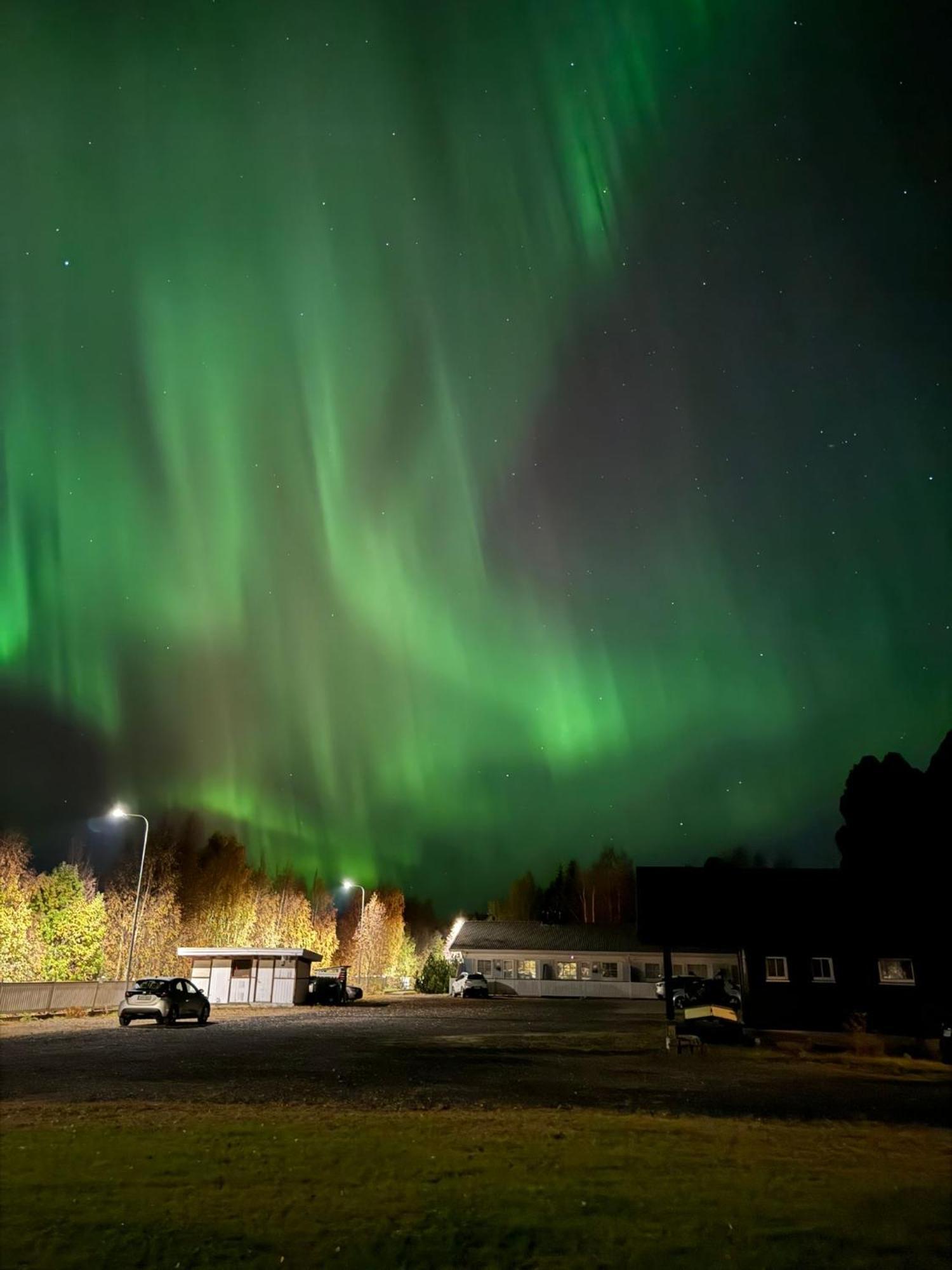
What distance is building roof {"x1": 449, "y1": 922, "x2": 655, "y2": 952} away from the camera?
76750 millimetres

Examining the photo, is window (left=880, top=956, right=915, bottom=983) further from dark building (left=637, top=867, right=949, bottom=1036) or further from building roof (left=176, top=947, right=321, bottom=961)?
building roof (left=176, top=947, right=321, bottom=961)

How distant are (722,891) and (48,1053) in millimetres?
26292

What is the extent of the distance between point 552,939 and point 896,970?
47.2 m

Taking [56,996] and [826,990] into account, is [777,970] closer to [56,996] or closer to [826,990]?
[826,990]

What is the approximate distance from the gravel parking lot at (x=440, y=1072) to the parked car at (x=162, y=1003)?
0.58 metres

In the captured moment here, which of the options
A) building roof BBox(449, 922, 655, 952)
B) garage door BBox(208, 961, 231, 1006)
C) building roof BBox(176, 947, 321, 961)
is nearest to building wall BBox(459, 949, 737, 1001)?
building roof BBox(449, 922, 655, 952)

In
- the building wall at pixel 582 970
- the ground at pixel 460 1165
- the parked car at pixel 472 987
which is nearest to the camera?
the ground at pixel 460 1165

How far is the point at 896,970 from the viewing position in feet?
118

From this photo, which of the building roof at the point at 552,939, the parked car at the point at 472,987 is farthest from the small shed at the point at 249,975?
the building roof at the point at 552,939

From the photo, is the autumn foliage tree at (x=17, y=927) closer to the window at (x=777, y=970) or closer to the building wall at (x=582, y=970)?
the building wall at (x=582, y=970)

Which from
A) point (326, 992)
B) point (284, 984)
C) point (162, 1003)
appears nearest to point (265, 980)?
point (284, 984)

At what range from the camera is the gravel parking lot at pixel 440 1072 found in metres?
15.1

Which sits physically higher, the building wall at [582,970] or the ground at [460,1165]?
the ground at [460,1165]

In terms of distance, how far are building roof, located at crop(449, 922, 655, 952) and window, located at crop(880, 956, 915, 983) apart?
40.7m
